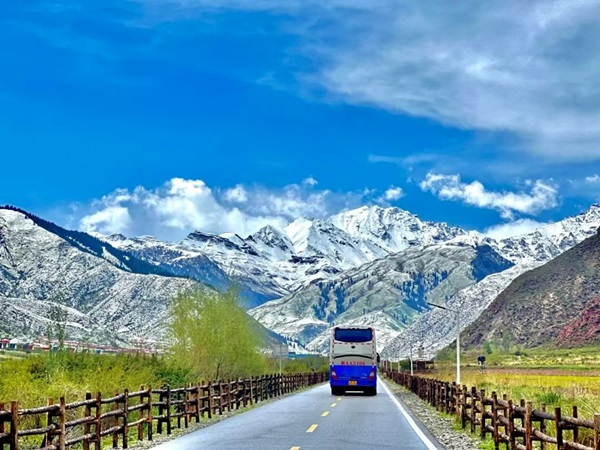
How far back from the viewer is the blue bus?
51812 millimetres

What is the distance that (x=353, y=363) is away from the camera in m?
51.9

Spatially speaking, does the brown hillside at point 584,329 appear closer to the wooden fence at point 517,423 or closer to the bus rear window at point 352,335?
the bus rear window at point 352,335

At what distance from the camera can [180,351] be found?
5141 cm

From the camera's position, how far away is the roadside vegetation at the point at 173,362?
2516 cm

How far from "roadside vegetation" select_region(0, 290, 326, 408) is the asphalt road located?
14.6 feet

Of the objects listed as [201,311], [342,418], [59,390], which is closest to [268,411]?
[342,418]

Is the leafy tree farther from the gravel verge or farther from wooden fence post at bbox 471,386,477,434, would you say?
wooden fence post at bbox 471,386,477,434

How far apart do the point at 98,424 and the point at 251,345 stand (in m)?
40.2

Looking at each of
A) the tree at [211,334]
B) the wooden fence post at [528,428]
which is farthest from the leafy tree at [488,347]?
the wooden fence post at [528,428]

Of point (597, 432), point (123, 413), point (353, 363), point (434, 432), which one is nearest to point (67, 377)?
point (123, 413)

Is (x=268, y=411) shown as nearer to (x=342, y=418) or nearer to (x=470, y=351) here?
(x=342, y=418)

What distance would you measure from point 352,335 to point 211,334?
8.90m

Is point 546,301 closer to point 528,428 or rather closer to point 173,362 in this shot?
point 173,362

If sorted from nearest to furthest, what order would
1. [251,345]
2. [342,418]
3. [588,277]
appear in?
[342,418] → [251,345] → [588,277]
